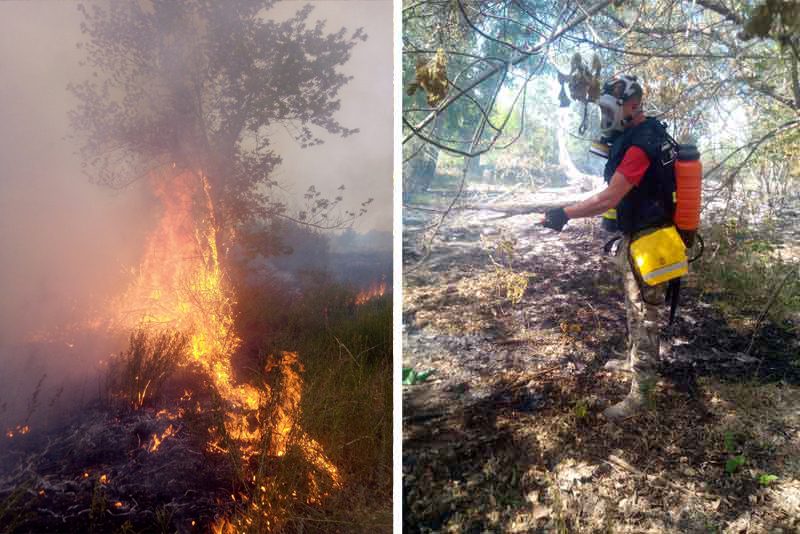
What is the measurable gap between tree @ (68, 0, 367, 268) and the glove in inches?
31.5

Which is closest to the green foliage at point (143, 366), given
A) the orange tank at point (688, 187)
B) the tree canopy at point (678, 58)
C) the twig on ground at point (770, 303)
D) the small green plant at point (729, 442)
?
the tree canopy at point (678, 58)

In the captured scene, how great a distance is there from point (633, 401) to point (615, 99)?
111 cm

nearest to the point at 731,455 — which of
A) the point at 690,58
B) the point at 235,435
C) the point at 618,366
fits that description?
the point at 618,366

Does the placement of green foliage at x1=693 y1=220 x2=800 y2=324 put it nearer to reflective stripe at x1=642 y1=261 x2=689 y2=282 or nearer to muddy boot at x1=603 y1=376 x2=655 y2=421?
reflective stripe at x1=642 y1=261 x2=689 y2=282

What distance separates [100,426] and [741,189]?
8.23 feet

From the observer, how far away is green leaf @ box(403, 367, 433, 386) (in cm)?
204

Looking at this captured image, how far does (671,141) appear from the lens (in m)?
1.91

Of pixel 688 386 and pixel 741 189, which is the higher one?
pixel 741 189

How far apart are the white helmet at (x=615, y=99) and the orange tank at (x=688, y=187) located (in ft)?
0.82

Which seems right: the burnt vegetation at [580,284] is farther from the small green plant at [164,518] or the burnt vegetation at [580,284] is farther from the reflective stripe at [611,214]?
the small green plant at [164,518]

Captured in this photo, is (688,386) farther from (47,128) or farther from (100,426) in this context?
(47,128)

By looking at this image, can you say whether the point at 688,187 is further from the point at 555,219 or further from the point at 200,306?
the point at 200,306

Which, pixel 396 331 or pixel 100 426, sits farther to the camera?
pixel 396 331

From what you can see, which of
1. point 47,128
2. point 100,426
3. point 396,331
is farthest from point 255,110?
point 100,426
